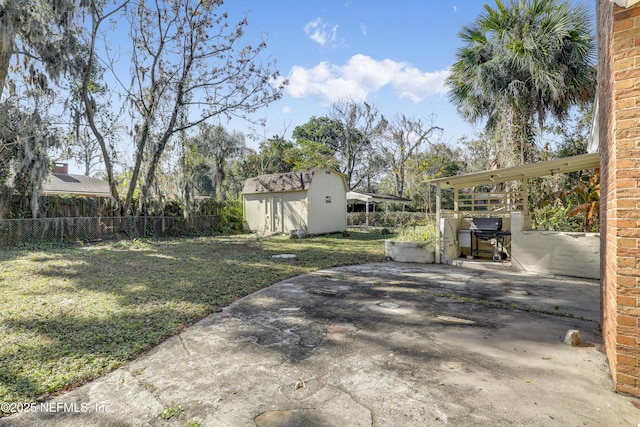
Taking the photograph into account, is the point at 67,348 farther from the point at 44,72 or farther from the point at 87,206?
the point at 44,72

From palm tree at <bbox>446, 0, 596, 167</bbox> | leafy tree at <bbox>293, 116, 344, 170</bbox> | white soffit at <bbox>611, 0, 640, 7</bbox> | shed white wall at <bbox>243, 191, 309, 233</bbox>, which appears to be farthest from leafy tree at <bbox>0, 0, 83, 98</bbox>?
leafy tree at <bbox>293, 116, 344, 170</bbox>

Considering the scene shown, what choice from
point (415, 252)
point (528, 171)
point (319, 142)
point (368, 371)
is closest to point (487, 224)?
point (528, 171)

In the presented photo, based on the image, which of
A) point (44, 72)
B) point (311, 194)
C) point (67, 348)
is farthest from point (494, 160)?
point (44, 72)

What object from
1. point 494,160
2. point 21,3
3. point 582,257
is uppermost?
point 21,3

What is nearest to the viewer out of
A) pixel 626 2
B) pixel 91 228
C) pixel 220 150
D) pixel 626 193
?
pixel 626 2

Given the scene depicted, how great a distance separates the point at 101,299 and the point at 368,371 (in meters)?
3.81

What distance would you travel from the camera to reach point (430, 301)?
14.2 ft

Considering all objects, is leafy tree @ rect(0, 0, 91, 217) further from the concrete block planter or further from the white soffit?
the white soffit

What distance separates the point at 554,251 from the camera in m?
6.06

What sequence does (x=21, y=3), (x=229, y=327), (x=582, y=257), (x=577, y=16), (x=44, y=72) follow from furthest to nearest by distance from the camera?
(x=44, y=72) → (x=577, y=16) → (x=21, y=3) → (x=582, y=257) → (x=229, y=327)

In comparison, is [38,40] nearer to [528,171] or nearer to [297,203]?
[297,203]

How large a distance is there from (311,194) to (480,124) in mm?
7004

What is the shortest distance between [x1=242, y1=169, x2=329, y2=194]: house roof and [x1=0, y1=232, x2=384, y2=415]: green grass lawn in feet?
18.7

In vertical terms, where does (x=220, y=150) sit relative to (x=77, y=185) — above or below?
above
